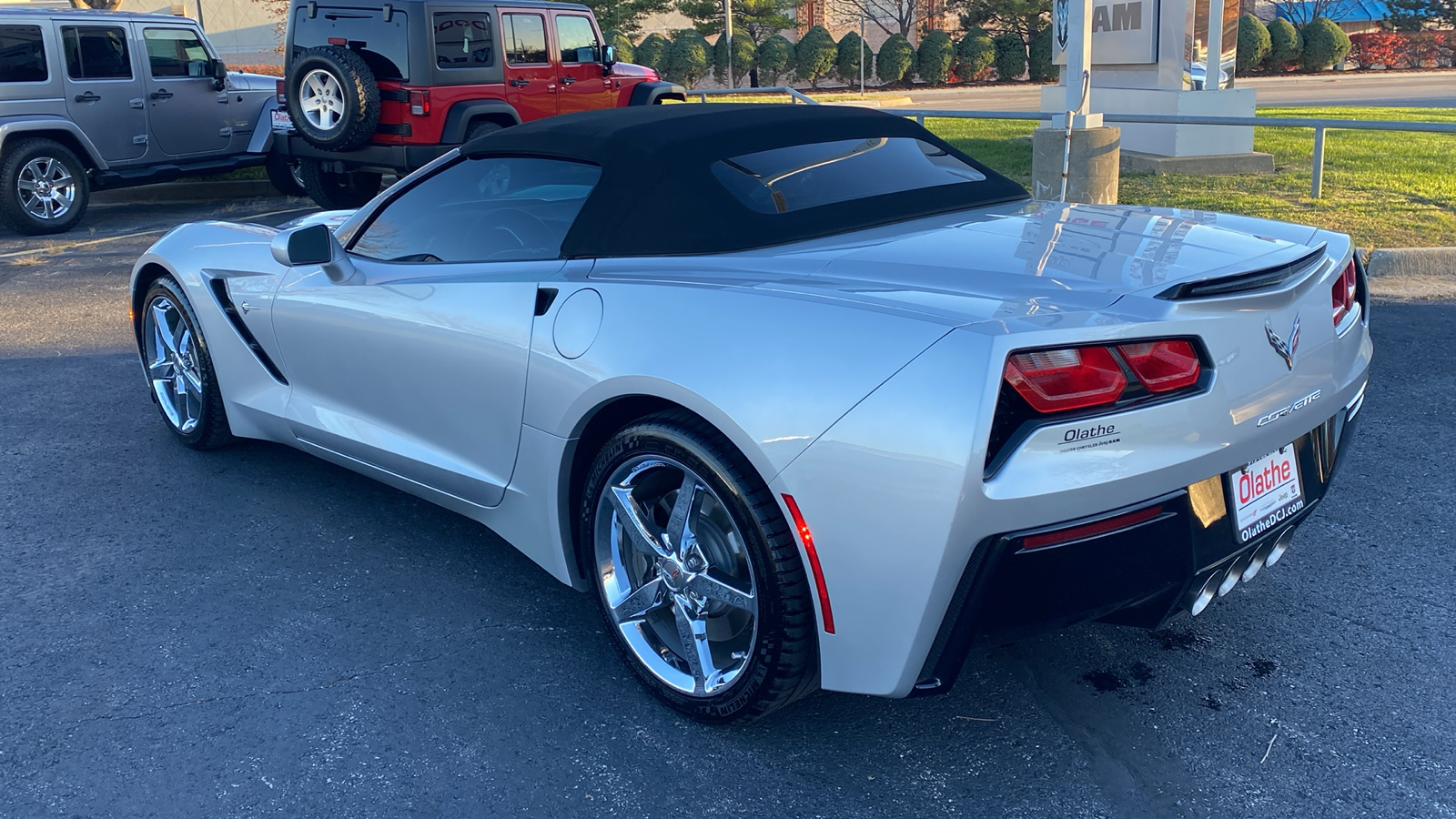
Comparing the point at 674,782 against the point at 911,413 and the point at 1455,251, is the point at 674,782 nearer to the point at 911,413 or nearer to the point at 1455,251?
the point at 911,413

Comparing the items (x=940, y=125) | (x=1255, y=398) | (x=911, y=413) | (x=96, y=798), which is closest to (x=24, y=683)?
(x=96, y=798)

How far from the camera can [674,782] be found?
9.23 ft

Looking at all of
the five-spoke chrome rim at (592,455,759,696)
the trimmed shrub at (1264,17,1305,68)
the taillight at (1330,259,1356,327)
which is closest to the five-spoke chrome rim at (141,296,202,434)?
the five-spoke chrome rim at (592,455,759,696)

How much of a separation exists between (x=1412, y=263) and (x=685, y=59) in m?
27.5

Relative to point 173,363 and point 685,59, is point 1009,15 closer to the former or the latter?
point 685,59

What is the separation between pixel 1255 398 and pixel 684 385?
1255mm

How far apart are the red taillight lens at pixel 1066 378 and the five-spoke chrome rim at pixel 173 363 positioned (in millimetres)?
3632

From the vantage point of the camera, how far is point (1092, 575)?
2523mm

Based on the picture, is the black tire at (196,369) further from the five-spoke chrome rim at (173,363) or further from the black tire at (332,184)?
the black tire at (332,184)

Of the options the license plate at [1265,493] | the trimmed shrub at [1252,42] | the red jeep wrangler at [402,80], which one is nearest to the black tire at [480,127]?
the red jeep wrangler at [402,80]

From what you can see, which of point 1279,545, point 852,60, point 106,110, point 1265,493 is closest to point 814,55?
point 852,60

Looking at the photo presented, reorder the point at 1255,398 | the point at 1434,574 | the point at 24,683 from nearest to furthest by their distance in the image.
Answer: the point at 1255,398
the point at 24,683
the point at 1434,574

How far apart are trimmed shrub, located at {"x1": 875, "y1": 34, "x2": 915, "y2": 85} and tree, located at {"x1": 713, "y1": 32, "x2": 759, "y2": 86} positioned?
3563mm

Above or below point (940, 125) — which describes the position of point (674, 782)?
below
